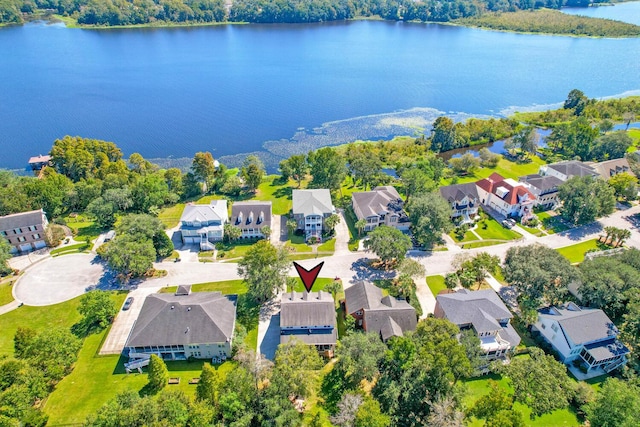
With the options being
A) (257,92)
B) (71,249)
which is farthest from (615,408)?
(257,92)

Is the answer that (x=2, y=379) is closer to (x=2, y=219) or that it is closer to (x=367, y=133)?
(x=2, y=219)

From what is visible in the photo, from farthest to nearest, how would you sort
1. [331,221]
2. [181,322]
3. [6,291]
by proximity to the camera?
[331,221], [6,291], [181,322]

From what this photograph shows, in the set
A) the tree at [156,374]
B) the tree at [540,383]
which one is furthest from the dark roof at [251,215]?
the tree at [540,383]

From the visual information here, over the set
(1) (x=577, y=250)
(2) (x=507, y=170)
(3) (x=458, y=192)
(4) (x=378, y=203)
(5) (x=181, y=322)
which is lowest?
(1) (x=577, y=250)

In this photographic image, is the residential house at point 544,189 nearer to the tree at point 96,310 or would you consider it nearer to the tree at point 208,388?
the tree at point 208,388

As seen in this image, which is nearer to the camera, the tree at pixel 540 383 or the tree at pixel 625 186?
the tree at pixel 540 383

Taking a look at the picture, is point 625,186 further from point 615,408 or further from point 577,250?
point 615,408

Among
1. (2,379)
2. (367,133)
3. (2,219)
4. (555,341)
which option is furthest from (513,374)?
(367,133)
